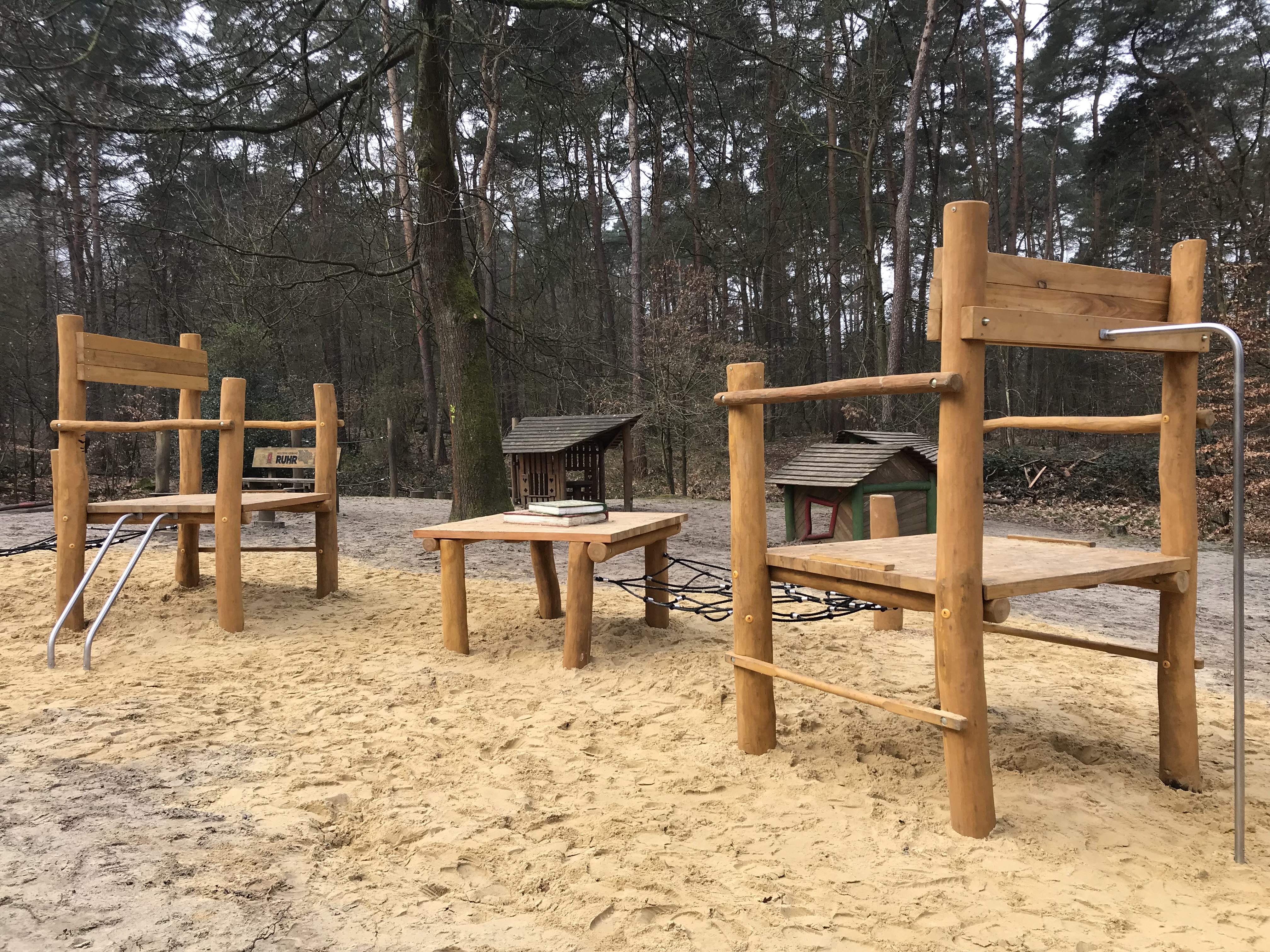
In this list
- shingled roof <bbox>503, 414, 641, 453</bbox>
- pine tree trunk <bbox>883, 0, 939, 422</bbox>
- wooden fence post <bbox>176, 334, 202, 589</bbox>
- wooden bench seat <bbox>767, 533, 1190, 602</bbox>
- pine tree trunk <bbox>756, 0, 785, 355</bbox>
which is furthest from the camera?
pine tree trunk <bbox>756, 0, 785, 355</bbox>

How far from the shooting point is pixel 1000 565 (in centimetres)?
252

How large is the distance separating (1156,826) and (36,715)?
12.5ft

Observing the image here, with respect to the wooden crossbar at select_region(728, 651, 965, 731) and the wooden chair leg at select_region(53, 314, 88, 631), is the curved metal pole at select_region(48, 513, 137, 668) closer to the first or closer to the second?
the wooden chair leg at select_region(53, 314, 88, 631)

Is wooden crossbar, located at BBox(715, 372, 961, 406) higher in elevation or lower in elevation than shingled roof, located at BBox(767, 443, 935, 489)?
higher

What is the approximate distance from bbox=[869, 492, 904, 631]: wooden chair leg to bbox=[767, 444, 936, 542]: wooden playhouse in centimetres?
158

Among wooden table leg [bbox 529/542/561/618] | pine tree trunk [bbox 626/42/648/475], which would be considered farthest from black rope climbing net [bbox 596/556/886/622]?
pine tree trunk [bbox 626/42/648/475]

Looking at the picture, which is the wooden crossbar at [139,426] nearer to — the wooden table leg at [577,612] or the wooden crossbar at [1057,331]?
the wooden table leg at [577,612]

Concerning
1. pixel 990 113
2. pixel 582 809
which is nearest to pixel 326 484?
pixel 582 809

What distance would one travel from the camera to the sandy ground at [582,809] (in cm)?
180

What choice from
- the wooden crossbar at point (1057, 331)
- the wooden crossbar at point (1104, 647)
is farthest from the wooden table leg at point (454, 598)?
the wooden crossbar at point (1057, 331)

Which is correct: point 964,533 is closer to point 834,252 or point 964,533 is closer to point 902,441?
point 902,441

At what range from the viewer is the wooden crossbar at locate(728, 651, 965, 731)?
2180 millimetres

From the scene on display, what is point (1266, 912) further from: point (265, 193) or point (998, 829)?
point (265, 193)

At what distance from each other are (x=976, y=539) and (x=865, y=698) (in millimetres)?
582
